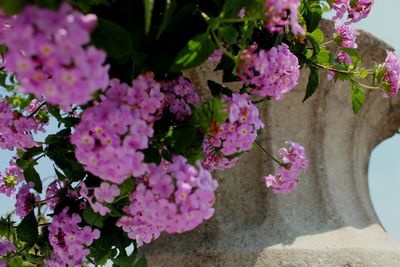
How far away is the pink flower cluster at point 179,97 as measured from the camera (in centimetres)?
136

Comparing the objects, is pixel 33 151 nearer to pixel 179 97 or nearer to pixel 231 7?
pixel 179 97

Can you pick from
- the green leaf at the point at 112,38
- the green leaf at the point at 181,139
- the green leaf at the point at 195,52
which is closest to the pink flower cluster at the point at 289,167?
the green leaf at the point at 181,139

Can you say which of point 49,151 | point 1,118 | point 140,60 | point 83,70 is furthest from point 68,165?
point 83,70

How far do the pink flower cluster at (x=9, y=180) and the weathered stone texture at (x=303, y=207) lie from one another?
541 millimetres

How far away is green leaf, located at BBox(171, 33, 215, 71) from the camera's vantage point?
3.73 ft

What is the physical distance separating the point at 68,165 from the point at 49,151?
79 millimetres

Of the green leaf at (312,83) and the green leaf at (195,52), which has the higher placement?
the green leaf at (195,52)

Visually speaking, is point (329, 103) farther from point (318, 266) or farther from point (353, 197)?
point (318, 266)

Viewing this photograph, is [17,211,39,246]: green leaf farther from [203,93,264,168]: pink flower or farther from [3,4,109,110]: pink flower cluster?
[3,4,109,110]: pink flower cluster

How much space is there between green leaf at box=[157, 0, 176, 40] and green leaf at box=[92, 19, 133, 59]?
0.22 feet

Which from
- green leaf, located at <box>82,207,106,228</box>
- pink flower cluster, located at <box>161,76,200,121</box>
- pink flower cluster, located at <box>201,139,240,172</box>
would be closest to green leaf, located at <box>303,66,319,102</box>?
pink flower cluster, located at <box>201,139,240,172</box>

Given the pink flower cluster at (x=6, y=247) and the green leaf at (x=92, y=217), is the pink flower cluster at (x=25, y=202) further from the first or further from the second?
the green leaf at (x=92, y=217)

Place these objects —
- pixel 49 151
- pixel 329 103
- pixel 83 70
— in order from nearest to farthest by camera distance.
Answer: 1. pixel 83 70
2. pixel 49 151
3. pixel 329 103

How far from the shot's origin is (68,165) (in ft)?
5.10
